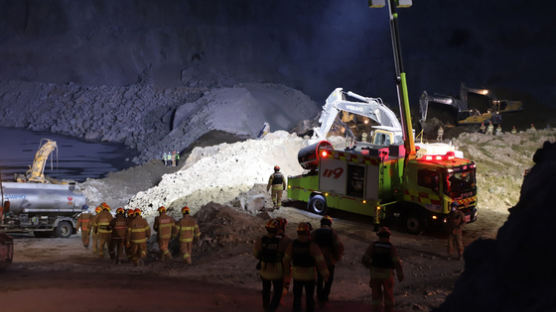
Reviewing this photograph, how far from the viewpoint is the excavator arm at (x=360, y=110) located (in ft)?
66.6

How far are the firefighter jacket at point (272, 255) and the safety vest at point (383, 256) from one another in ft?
3.67

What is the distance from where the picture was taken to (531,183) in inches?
202

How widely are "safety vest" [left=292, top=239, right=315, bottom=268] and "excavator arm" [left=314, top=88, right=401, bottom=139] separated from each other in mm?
14104

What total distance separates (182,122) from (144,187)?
1281cm

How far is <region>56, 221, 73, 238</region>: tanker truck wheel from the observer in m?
16.1

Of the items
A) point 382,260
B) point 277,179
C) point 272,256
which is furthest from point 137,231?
point 277,179

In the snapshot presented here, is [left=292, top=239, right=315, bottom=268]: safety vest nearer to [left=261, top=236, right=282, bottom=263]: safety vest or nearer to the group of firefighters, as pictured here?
[left=261, top=236, right=282, bottom=263]: safety vest

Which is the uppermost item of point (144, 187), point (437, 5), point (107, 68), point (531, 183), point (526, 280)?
point (437, 5)

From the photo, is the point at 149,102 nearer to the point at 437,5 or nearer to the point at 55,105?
the point at 55,105

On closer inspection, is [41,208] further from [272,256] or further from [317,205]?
[272,256]

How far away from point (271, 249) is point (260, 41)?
4981cm

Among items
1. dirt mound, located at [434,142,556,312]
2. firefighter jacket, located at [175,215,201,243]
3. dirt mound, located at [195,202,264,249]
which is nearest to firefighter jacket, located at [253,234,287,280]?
dirt mound, located at [434,142,556,312]

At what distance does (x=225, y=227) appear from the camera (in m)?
11.7

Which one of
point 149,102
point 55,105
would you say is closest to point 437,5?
point 149,102
